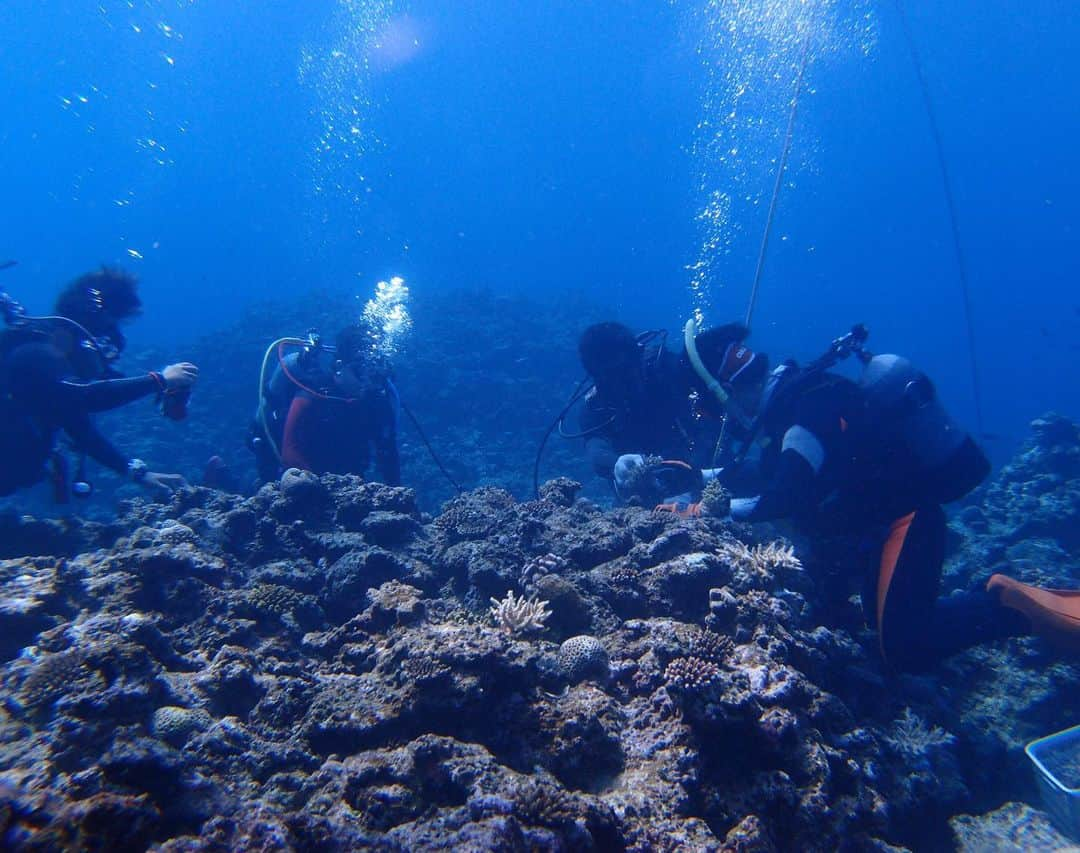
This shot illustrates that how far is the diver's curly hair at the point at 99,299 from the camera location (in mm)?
6230

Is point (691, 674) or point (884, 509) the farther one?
point (884, 509)

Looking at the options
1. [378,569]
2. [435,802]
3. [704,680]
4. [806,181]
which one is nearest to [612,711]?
[704,680]

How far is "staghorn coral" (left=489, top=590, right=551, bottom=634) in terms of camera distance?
3758mm

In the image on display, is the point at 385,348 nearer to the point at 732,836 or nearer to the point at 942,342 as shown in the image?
the point at 732,836

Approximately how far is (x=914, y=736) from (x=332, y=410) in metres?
7.74

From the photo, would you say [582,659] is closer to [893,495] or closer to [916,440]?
[893,495]

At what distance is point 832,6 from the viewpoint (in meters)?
51.6

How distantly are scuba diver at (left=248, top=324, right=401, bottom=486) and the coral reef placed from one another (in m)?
2.51

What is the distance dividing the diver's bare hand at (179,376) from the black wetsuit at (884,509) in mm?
6674

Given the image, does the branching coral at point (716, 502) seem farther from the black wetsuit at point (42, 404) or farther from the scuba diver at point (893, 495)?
the black wetsuit at point (42, 404)

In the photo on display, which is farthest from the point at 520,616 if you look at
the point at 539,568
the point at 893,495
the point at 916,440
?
the point at 916,440

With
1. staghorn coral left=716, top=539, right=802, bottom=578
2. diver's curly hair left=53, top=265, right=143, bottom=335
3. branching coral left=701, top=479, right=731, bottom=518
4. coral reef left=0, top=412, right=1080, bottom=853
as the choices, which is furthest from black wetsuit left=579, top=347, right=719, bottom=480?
diver's curly hair left=53, top=265, right=143, bottom=335

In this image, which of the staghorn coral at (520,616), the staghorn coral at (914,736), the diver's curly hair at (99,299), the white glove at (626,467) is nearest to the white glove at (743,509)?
the white glove at (626,467)

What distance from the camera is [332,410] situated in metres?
8.21
